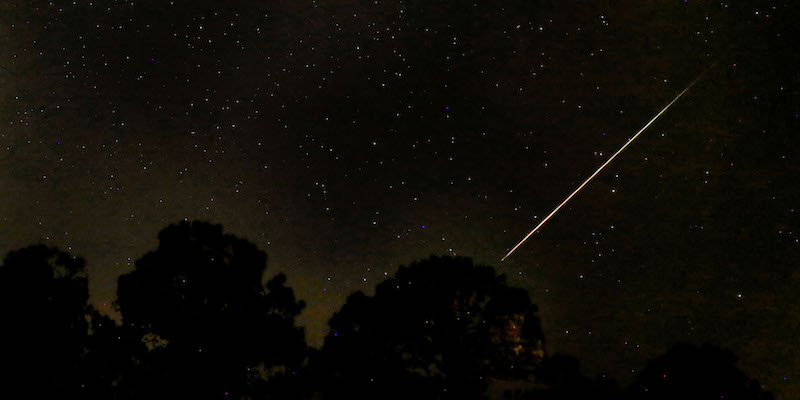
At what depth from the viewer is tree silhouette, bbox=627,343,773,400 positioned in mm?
10266

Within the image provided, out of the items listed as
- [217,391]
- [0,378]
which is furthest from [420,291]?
[0,378]

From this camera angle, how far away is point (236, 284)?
11.3m

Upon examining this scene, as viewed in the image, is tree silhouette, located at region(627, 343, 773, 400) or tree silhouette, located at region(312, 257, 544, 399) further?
tree silhouette, located at region(312, 257, 544, 399)

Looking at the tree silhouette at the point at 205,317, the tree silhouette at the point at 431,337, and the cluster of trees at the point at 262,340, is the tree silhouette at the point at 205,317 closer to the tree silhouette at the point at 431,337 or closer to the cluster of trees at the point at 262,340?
the cluster of trees at the point at 262,340

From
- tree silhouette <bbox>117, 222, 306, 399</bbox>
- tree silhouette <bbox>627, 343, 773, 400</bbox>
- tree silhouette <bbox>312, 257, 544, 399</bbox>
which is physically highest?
tree silhouette <bbox>117, 222, 306, 399</bbox>

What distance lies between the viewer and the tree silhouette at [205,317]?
10.8 metres

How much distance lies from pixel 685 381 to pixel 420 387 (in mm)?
4560

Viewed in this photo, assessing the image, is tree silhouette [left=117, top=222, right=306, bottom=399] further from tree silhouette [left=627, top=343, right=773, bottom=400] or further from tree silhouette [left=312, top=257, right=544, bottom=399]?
tree silhouette [left=627, top=343, right=773, bottom=400]

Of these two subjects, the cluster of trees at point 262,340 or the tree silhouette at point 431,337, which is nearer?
the cluster of trees at point 262,340

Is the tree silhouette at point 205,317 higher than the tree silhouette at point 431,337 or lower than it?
higher

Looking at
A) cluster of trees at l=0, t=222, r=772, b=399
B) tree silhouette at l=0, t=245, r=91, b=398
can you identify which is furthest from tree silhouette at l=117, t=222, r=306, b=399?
tree silhouette at l=0, t=245, r=91, b=398

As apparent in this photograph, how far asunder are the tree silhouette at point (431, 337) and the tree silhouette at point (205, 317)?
3.39 ft

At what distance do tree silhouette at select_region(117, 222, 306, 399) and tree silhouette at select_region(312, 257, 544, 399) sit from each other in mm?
1034

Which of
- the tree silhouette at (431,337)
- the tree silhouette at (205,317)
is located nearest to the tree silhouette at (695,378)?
the tree silhouette at (431,337)
